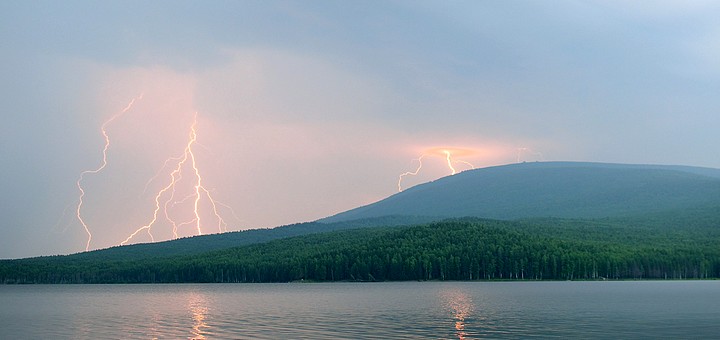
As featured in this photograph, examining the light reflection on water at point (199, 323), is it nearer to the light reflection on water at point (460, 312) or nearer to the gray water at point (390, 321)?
the gray water at point (390, 321)

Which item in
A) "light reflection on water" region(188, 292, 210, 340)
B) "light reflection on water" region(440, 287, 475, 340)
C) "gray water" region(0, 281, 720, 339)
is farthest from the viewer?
"light reflection on water" region(188, 292, 210, 340)

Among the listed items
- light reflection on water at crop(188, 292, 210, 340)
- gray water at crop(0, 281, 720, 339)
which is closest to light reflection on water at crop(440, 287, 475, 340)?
gray water at crop(0, 281, 720, 339)

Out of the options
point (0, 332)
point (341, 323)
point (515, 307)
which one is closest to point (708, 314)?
point (515, 307)

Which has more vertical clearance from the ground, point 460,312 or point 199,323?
point 199,323

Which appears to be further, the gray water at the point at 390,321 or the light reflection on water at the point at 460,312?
the light reflection on water at the point at 460,312

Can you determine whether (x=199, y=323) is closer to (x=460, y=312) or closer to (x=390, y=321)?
(x=390, y=321)

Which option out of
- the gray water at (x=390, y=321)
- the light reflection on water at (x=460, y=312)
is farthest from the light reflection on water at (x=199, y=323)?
the light reflection on water at (x=460, y=312)

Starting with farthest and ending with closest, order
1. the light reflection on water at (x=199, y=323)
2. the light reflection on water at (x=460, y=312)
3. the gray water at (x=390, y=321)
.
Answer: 1. the light reflection on water at (x=199, y=323)
2. the light reflection on water at (x=460, y=312)
3. the gray water at (x=390, y=321)

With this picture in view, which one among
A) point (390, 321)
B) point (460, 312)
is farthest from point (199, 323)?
point (460, 312)

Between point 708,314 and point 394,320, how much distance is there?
35.6m

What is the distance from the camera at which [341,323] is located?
82.4 metres

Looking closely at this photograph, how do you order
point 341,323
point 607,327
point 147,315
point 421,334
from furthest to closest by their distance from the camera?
point 147,315 → point 341,323 → point 607,327 → point 421,334

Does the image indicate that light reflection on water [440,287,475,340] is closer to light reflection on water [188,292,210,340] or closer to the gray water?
the gray water

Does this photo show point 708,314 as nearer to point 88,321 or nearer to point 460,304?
point 460,304
